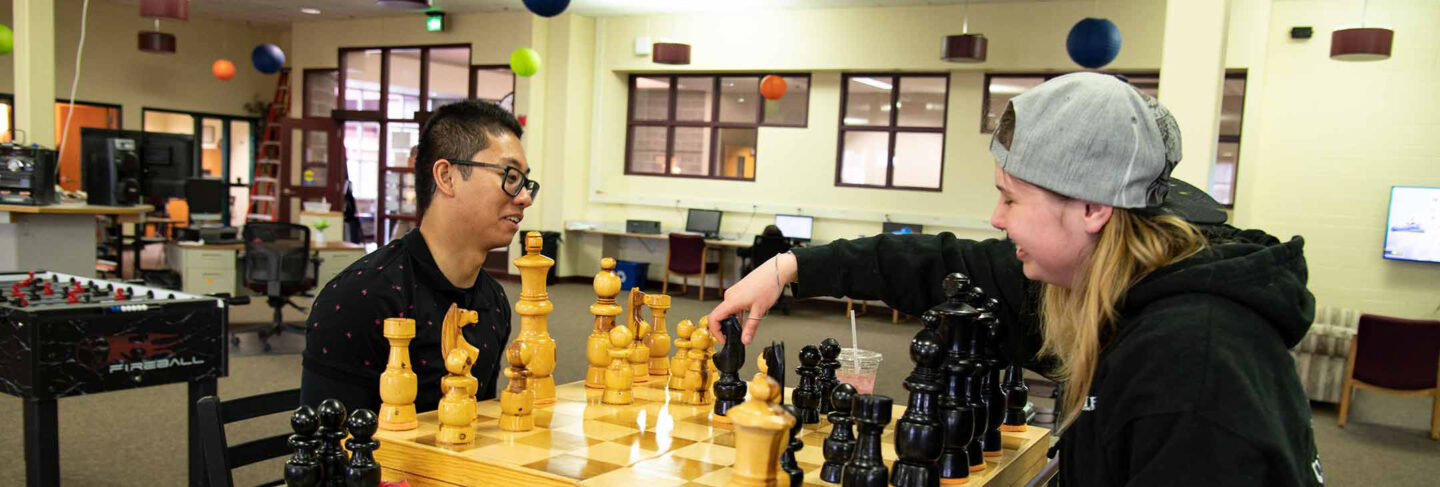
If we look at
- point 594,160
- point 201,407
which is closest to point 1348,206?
point 594,160

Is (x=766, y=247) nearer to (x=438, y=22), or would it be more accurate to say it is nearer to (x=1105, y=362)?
(x=438, y=22)

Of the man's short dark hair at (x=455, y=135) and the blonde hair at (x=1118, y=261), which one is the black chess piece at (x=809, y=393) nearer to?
the blonde hair at (x=1118, y=261)

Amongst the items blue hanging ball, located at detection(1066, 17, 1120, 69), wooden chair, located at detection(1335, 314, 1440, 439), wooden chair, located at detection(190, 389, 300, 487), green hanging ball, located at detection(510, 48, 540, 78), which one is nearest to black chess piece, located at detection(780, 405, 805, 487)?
wooden chair, located at detection(190, 389, 300, 487)

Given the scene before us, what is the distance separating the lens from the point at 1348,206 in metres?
8.31

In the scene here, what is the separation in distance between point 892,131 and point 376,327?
9.21m

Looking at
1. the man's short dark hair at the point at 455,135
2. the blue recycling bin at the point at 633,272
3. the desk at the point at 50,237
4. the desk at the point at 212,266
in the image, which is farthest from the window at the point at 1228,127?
the man's short dark hair at the point at 455,135

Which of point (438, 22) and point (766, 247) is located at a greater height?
point (438, 22)

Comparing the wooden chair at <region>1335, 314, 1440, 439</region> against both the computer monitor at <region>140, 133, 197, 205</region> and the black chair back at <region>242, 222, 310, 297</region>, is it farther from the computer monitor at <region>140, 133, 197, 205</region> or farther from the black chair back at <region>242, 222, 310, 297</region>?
the computer monitor at <region>140, 133, 197, 205</region>

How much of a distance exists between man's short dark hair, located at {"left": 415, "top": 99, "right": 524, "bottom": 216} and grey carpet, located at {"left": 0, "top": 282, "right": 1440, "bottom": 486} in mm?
2417

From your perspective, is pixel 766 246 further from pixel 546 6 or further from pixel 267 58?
pixel 267 58

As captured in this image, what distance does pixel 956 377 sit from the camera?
4.68 feet

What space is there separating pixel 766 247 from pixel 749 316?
8173 millimetres

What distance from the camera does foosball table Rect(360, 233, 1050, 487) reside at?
50.9 inches

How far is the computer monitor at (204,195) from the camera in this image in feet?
33.2
